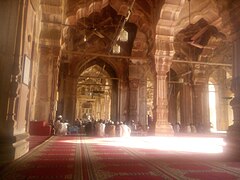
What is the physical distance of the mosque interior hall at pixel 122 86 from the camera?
3.65 metres

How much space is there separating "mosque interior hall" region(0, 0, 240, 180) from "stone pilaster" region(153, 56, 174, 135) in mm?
45

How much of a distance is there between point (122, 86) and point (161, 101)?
607cm

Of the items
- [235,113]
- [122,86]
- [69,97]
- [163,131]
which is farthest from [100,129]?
[235,113]

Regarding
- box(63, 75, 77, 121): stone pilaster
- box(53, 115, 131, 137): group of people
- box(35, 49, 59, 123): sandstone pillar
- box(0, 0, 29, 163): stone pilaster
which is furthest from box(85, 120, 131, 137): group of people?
box(0, 0, 29, 163): stone pilaster

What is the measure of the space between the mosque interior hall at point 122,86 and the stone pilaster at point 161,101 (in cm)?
4

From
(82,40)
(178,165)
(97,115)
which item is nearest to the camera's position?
(178,165)

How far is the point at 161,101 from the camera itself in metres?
10.6

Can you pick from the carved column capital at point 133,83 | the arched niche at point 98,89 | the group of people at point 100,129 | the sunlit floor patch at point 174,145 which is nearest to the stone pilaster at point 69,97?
the arched niche at point 98,89

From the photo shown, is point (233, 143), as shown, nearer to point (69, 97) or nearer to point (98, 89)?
point (69, 97)

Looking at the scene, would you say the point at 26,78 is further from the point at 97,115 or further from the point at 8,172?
the point at 97,115

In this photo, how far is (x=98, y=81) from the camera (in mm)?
24891

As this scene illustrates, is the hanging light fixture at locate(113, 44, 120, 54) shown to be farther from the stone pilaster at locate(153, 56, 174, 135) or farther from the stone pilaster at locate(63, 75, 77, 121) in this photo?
the stone pilaster at locate(153, 56, 174, 135)

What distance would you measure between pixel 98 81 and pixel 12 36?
2104 cm

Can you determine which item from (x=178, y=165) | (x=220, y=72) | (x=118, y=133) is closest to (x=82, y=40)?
(x=118, y=133)
